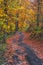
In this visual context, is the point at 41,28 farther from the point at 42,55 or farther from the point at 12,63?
the point at 12,63

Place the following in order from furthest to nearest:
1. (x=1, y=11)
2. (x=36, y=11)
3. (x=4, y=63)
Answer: (x=36, y=11), (x=1, y=11), (x=4, y=63)

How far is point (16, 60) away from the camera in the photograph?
18.2 m

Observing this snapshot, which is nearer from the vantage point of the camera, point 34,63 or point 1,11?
point 34,63

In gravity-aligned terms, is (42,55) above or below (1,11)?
→ below

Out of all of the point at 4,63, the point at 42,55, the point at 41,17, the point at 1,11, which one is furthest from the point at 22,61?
the point at 41,17

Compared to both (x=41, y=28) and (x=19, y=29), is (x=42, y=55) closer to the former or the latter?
(x=41, y=28)

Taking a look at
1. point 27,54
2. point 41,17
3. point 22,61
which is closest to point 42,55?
point 27,54

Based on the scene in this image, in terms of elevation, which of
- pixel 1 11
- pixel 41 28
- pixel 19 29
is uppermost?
pixel 1 11

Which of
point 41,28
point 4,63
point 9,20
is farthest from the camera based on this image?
point 41,28

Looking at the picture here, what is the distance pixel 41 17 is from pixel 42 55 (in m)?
11.5

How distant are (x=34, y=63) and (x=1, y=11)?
6.44 metres

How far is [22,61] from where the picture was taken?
59.0ft

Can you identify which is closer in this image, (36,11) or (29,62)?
(29,62)

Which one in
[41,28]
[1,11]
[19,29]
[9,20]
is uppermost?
[1,11]
